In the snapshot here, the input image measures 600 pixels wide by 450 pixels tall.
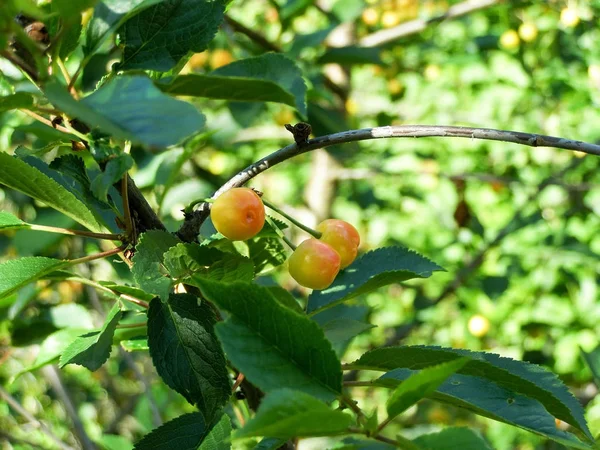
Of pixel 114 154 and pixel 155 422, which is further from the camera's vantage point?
pixel 155 422

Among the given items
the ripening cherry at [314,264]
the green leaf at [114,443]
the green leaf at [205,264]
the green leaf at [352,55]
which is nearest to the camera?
the green leaf at [205,264]

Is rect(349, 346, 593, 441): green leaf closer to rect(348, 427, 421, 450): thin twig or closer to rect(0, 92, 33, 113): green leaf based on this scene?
rect(348, 427, 421, 450): thin twig

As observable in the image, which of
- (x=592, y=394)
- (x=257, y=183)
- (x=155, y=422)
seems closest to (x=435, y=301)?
(x=592, y=394)

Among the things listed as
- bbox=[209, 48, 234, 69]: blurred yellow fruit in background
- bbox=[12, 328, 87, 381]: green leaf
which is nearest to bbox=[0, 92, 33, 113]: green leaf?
bbox=[12, 328, 87, 381]: green leaf

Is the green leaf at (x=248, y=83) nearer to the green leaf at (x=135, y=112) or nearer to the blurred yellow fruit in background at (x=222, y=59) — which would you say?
the green leaf at (x=135, y=112)

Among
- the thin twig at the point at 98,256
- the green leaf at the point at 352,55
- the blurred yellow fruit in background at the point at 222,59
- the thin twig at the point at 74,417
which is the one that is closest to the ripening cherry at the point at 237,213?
the thin twig at the point at 98,256

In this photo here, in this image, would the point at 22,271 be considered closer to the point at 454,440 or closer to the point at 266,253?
the point at 266,253

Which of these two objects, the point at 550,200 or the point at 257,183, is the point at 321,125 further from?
the point at 257,183
